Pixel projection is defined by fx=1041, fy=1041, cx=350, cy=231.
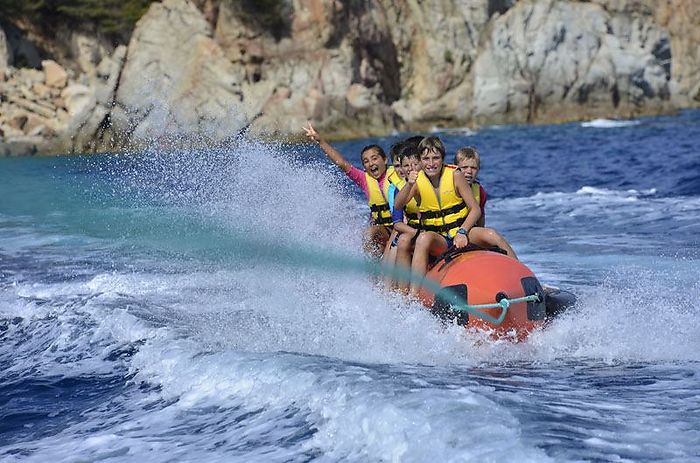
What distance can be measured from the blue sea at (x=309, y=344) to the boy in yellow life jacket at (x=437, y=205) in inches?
15.3

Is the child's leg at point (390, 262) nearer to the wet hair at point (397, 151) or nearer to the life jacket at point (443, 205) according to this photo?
the life jacket at point (443, 205)

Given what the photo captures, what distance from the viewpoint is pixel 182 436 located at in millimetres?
4484

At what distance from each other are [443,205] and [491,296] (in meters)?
1.01

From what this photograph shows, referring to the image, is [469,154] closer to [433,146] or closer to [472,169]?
[472,169]

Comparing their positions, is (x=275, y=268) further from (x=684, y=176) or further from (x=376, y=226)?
(x=684, y=176)

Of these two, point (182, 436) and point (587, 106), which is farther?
point (587, 106)

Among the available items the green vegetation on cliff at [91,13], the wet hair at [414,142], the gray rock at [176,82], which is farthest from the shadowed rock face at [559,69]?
the wet hair at [414,142]

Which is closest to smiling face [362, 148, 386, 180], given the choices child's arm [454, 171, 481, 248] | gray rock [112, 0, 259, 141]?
child's arm [454, 171, 481, 248]

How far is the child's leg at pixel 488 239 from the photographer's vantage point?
6.59 m

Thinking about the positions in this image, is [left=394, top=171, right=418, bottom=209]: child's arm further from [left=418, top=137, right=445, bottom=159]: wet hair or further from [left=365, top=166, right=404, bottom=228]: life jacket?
[left=365, top=166, right=404, bottom=228]: life jacket

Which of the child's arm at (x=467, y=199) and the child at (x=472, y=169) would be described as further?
the child at (x=472, y=169)

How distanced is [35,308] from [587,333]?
3899 millimetres

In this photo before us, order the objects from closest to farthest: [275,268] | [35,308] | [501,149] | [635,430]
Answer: [635,430]
[35,308]
[275,268]
[501,149]

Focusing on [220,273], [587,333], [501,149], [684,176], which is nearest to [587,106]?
[501,149]
